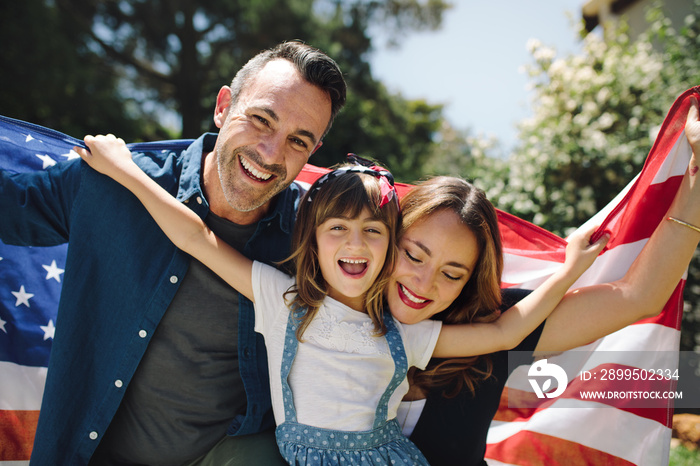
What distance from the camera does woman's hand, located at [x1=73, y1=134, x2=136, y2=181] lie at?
227 centimetres

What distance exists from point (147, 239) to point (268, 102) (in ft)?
2.91

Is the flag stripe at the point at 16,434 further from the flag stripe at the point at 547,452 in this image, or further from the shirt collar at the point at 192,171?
the flag stripe at the point at 547,452

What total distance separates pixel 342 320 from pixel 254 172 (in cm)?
82

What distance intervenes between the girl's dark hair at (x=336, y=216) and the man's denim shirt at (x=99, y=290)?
299mm

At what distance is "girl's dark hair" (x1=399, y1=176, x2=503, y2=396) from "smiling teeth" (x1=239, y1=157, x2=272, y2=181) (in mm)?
676

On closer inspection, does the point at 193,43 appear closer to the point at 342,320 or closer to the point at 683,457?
the point at 342,320

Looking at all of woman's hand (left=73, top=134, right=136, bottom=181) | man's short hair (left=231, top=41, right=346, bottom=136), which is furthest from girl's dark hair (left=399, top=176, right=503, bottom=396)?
woman's hand (left=73, top=134, right=136, bottom=181)

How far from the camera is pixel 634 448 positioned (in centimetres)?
236

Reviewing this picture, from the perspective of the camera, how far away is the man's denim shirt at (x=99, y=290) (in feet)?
7.37

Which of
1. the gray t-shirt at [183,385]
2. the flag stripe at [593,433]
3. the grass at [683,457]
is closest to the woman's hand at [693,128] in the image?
the flag stripe at [593,433]

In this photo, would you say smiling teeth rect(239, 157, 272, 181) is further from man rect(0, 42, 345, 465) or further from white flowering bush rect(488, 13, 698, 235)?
white flowering bush rect(488, 13, 698, 235)

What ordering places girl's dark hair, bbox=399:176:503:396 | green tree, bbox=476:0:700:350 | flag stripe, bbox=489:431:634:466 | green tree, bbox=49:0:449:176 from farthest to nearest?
green tree, bbox=49:0:449:176
green tree, bbox=476:0:700:350
flag stripe, bbox=489:431:634:466
girl's dark hair, bbox=399:176:503:396

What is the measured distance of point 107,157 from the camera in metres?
2.30

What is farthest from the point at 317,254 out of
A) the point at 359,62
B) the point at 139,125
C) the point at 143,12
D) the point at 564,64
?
the point at 359,62
